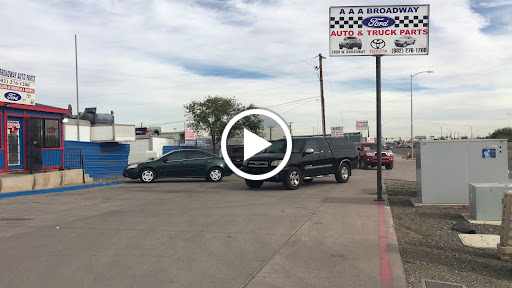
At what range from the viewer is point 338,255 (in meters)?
6.08

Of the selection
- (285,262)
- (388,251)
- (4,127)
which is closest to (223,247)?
(285,262)

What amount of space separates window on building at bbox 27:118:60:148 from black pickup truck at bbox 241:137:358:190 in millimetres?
8067

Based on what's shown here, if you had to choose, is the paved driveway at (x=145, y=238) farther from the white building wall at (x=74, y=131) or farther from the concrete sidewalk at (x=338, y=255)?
the white building wall at (x=74, y=131)

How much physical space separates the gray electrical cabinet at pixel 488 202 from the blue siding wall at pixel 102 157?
15609mm

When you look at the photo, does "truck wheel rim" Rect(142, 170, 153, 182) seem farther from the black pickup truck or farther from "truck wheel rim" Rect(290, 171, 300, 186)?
"truck wheel rim" Rect(290, 171, 300, 186)

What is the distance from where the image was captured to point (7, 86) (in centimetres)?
1502

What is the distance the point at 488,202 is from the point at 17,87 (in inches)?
609

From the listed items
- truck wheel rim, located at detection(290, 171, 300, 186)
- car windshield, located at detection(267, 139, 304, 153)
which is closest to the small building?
car windshield, located at detection(267, 139, 304, 153)

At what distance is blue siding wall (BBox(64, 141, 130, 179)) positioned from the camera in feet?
62.3

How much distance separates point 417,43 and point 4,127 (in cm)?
1397

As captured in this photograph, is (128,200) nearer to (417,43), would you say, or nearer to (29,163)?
(29,163)

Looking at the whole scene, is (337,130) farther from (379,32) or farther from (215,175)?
(379,32)

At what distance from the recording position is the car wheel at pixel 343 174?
16.5 metres

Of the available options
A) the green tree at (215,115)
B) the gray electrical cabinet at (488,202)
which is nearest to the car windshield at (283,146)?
the gray electrical cabinet at (488,202)
